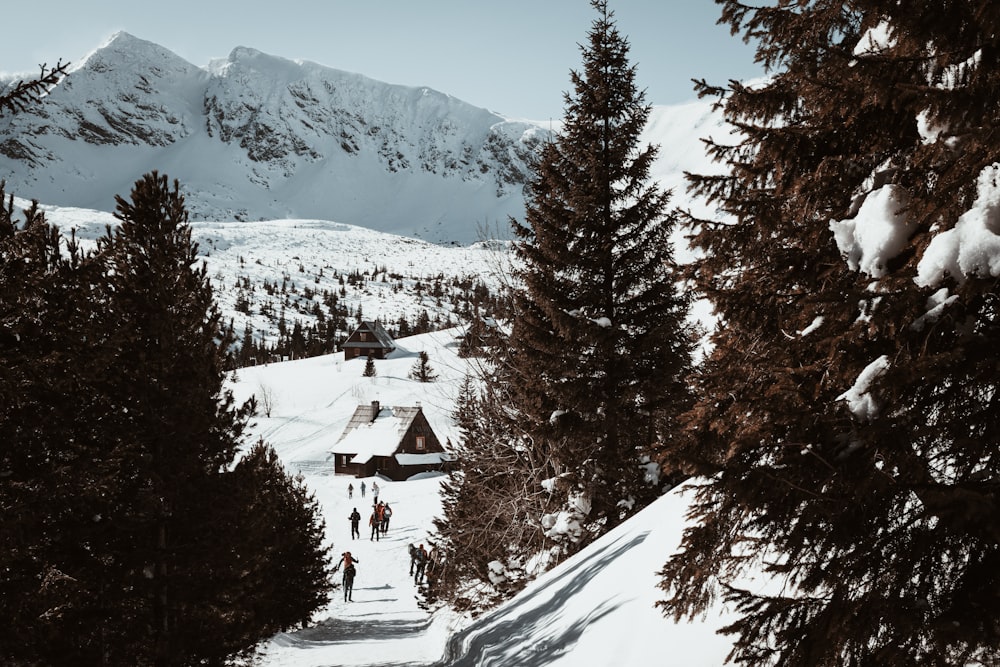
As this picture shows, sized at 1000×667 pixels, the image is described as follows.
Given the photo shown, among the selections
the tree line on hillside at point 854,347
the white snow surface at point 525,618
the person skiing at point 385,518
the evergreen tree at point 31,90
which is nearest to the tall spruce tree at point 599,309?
the white snow surface at point 525,618

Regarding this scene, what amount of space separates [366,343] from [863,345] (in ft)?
274

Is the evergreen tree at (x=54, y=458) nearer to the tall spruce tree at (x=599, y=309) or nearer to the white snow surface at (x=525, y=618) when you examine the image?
the white snow surface at (x=525, y=618)

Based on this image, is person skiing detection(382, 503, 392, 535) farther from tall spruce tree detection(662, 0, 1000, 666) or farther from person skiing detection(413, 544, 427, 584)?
tall spruce tree detection(662, 0, 1000, 666)

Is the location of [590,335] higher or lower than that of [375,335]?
higher

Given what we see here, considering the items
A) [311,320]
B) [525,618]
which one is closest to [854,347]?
[525,618]

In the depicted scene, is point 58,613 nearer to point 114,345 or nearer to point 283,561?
point 114,345

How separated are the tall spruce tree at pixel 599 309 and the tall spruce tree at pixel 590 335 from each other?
25mm

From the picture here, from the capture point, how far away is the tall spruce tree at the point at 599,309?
11602 mm

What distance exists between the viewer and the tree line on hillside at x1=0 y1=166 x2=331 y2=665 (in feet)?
24.0

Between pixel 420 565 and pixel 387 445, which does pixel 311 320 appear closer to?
pixel 387 445

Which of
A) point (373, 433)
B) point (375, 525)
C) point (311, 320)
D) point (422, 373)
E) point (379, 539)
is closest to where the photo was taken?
point (375, 525)

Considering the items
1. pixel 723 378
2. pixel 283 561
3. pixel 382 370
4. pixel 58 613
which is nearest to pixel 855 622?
pixel 723 378

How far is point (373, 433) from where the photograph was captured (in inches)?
2020

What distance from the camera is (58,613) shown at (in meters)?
7.51
